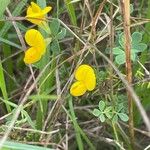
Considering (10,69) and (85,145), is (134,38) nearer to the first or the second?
(85,145)

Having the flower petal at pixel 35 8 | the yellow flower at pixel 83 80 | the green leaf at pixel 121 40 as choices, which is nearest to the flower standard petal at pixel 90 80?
the yellow flower at pixel 83 80

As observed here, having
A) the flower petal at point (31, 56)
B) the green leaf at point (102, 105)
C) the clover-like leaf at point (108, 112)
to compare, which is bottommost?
the clover-like leaf at point (108, 112)

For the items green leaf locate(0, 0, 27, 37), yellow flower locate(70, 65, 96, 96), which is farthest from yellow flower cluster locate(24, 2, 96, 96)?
green leaf locate(0, 0, 27, 37)

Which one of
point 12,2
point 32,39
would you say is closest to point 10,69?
point 12,2

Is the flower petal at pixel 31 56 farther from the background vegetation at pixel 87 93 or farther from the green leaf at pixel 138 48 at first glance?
the green leaf at pixel 138 48

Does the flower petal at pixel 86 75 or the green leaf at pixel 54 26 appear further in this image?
the green leaf at pixel 54 26

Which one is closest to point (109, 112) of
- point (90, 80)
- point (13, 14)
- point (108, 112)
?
point (108, 112)
